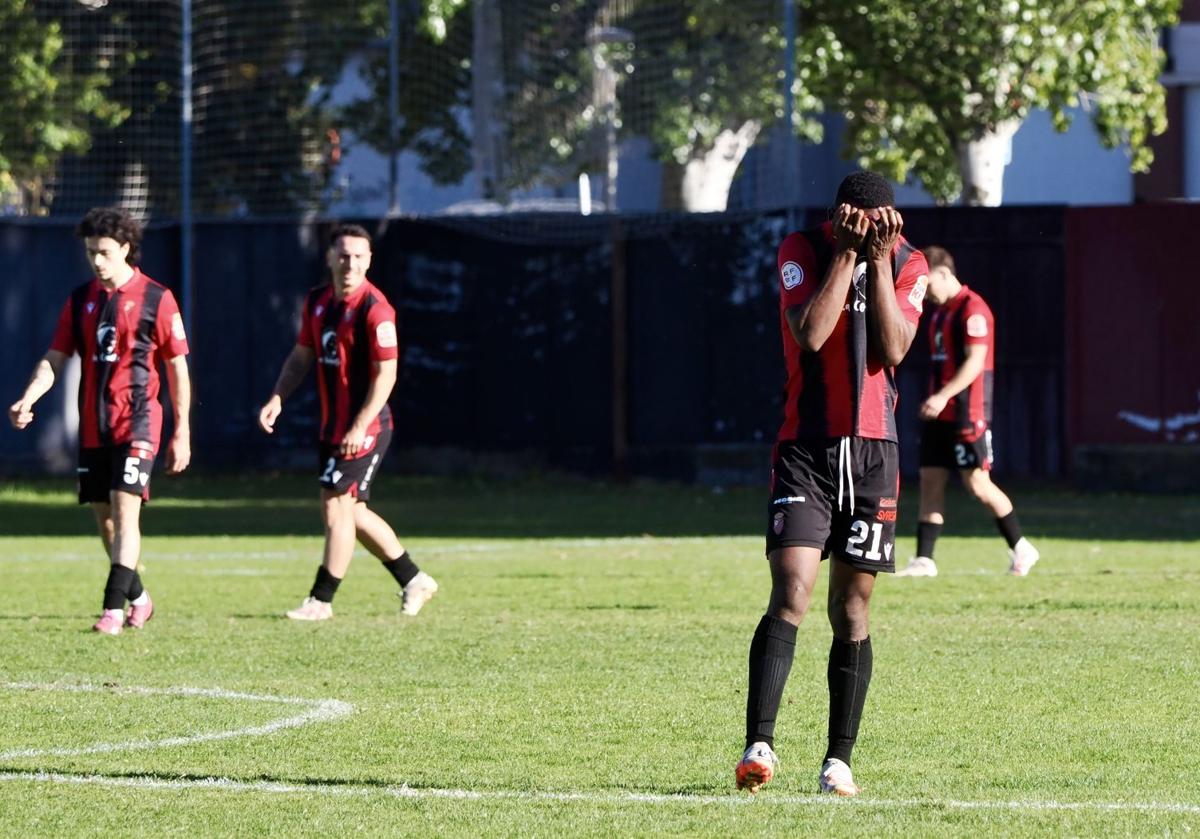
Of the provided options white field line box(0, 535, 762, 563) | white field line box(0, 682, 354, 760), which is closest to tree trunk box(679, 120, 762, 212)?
white field line box(0, 535, 762, 563)

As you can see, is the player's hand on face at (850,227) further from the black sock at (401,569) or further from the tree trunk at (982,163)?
the tree trunk at (982,163)

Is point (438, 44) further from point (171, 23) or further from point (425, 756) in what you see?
point (425, 756)

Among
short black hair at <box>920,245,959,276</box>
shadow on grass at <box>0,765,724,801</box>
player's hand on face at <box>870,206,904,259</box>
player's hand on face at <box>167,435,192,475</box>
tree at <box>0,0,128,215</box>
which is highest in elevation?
tree at <box>0,0,128,215</box>

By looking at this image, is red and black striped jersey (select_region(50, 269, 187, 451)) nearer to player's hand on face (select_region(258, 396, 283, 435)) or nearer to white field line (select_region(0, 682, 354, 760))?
player's hand on face (select_region(258, 396, 283, 435))

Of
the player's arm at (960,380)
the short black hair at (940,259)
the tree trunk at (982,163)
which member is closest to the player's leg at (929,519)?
the player's arm at (960,380)

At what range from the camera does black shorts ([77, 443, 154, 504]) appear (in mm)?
10812

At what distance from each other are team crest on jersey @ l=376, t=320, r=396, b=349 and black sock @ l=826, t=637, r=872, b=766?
16.2 feet

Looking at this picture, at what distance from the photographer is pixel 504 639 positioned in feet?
34.7

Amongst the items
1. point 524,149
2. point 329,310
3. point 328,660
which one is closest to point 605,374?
point 524,149

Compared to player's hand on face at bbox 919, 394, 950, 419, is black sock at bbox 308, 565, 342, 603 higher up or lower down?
lower down

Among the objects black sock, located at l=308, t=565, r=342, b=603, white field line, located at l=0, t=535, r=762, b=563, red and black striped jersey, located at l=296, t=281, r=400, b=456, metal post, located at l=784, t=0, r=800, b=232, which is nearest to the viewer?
red and black striped jersey, located at l=296, t=281, r=400, b=456

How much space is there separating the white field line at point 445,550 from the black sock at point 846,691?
359 inches

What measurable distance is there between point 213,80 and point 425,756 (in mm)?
19633

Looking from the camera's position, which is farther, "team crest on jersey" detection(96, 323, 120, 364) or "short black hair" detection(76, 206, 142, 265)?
"team crest on jersey" detection(96, 323, 120, 364)
